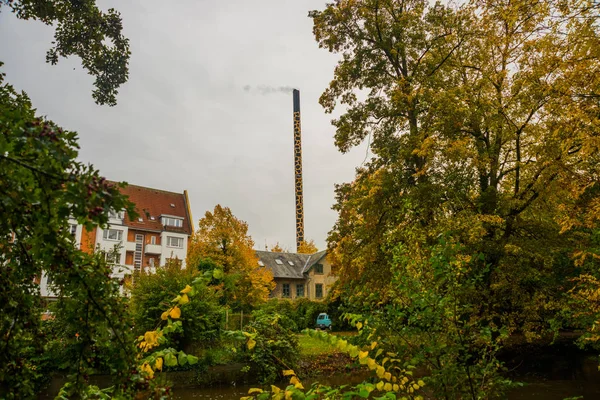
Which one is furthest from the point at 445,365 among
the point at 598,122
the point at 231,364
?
the point at 231,364

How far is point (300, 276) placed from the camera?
44.1 m

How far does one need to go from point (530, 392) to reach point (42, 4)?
1338 centimetres

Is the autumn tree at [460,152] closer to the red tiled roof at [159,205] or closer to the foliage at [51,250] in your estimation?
the foliage at [51,250]

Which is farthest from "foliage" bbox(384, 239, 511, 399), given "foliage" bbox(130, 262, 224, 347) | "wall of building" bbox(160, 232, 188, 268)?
"wall of building" bbox(160, 232, 188, 268)

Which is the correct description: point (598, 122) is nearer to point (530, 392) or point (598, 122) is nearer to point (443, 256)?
point (443, 256)

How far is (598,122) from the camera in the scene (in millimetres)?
6066

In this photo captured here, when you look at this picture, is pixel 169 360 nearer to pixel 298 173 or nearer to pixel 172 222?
pixel 172 222

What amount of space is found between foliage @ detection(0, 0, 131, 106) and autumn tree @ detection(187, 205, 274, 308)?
22.7m

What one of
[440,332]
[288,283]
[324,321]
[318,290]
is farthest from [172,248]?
[440,332]

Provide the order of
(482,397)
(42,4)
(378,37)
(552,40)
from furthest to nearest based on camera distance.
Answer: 1. (378,37)
2. (552,40)
3. (42,4)
4. (482,397)

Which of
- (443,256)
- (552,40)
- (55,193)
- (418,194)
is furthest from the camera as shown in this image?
(418,194)

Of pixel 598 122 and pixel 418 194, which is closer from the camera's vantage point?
pixel 598 122

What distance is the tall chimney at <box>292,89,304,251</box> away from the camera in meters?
56.9

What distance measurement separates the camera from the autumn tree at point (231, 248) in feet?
93.6
